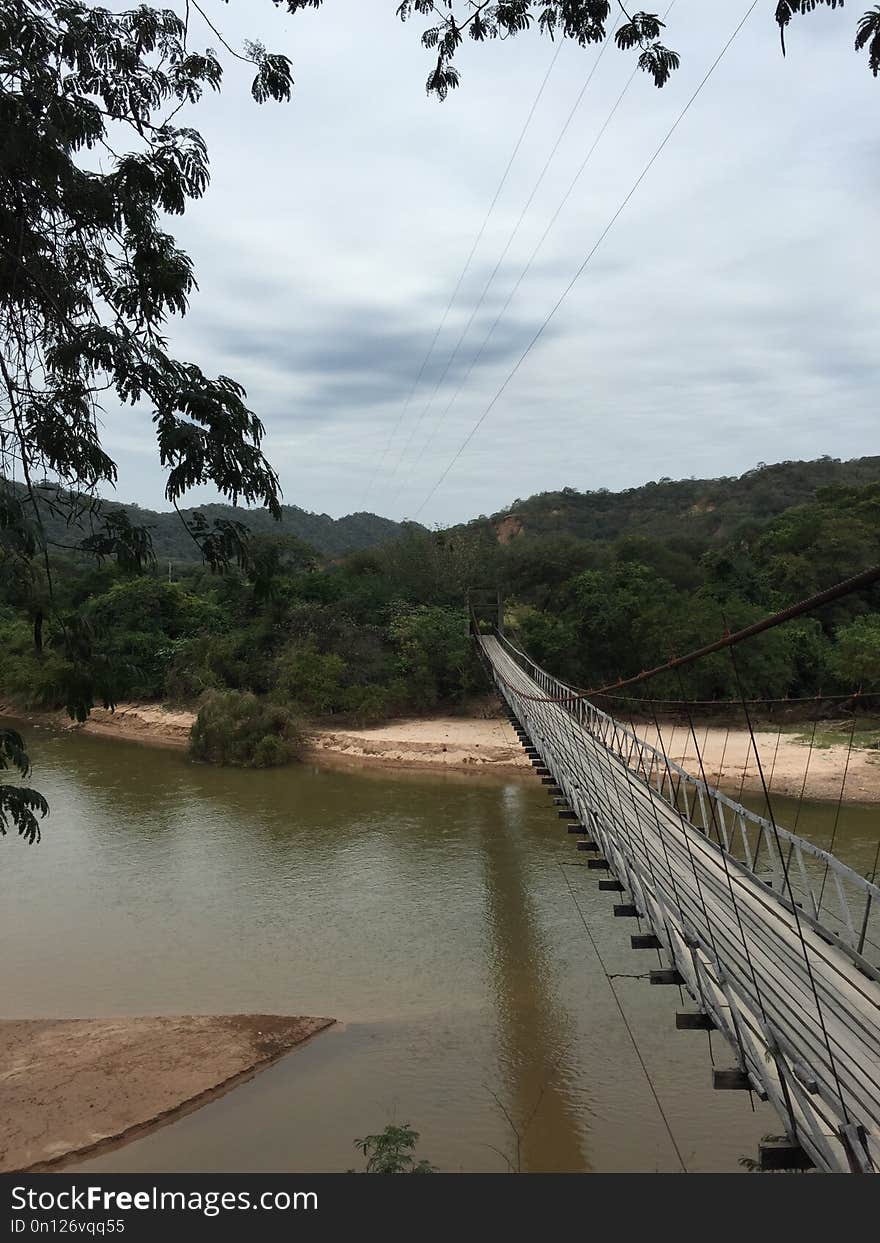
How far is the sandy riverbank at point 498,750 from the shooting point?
1136 cm

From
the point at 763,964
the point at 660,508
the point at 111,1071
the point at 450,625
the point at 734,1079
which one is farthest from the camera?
the point at 660,508

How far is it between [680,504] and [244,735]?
28678mm

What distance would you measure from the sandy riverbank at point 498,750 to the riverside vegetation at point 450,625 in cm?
58

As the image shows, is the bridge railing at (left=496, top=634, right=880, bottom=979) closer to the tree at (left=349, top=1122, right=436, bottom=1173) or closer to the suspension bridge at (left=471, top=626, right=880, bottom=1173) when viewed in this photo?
the suspension bridge at (left=471, top=626, right=880, bottom=1173)

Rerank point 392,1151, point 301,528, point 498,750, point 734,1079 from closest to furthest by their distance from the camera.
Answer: point 734,1079, point 392,1151, point 498,750, point 301,528

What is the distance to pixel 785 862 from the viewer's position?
3303 mm

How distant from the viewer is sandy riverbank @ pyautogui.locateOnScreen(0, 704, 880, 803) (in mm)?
11359

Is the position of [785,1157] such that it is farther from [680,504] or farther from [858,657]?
[680,504]

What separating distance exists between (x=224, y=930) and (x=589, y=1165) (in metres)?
3.63

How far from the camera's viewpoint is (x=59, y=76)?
2.26m

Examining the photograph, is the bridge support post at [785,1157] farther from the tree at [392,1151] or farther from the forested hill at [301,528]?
the forested hill at [301,528]

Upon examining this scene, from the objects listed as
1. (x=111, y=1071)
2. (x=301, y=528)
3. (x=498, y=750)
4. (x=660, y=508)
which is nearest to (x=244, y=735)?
(x=498, y=750)

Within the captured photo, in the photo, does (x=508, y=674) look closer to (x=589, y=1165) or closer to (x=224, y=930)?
(x=224, y=930)

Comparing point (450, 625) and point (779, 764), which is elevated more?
point (450, 625)
